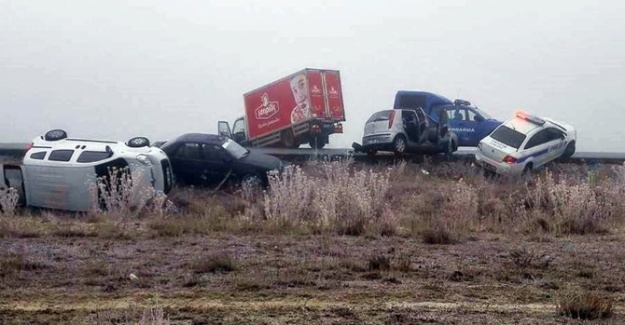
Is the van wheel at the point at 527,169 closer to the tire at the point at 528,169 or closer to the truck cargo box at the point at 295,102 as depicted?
the tire at the point at 528,169

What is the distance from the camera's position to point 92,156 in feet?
74.2

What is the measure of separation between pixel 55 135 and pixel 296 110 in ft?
45.4

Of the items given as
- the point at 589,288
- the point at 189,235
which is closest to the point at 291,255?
the point at 189,235

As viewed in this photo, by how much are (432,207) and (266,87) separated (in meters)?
16.4

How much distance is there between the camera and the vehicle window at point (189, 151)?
27.3m

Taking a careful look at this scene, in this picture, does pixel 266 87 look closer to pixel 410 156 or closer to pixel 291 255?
pixel 410 156

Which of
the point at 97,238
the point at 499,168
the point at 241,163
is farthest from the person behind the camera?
the point at 499,168

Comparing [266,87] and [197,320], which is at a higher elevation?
[266,87]

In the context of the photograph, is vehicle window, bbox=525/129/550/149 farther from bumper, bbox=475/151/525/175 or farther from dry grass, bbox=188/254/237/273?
dry grass, bbox=188/254/237/273

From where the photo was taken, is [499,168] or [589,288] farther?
[499,168]

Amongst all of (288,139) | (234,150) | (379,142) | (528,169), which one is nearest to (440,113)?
(379,142)

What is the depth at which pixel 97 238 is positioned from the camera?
492 inches

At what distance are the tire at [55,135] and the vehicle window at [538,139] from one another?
48.1 feet

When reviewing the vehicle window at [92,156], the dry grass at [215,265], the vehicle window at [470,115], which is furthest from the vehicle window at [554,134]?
the dry grass at [215,265]
